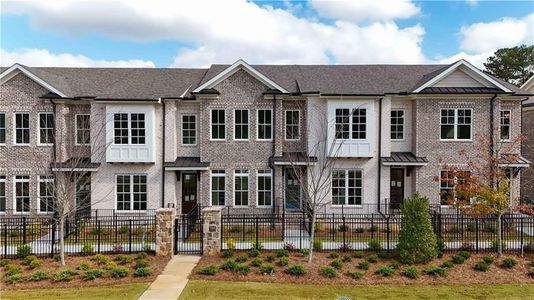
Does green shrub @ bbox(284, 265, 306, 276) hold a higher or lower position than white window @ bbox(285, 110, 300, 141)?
lower

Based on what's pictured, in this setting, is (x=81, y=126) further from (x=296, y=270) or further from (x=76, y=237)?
(x=296, y=270)

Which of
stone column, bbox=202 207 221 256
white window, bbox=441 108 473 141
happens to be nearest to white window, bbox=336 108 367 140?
white window, bbox=441 108 473 141

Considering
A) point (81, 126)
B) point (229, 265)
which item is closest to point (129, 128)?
point (81, 126)

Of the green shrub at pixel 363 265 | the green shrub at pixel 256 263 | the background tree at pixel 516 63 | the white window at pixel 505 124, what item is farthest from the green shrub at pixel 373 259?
the background tree at pixel 516 63

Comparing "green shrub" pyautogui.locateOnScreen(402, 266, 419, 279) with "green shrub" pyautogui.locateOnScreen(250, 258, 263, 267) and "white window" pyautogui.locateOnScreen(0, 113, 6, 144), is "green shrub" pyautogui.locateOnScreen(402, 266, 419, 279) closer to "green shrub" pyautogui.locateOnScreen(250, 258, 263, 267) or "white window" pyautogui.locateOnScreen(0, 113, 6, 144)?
"green shrub" pyautogui.locateOnScreen(250, 258, 263, 267)

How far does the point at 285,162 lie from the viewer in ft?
65.3

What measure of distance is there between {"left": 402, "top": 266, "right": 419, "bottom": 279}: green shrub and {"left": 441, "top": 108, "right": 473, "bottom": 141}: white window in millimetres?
10840

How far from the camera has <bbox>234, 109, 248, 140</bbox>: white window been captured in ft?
68.8

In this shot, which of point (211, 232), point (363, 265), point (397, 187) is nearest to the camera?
point (363, 265)

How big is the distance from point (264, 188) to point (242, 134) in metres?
3.32

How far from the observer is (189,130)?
21.8 meters

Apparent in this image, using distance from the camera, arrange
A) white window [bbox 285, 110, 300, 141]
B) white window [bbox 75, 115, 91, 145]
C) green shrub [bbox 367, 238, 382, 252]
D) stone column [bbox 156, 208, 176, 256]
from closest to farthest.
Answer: stone column [bbox 156, 208, 176, 256], green shrub [bbox 367, 238, 382, 252], white window [bbox 75, 115, 91, 145], white window [bbox 285, 110, 300, 141]

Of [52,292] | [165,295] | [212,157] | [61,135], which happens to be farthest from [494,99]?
[61,135]

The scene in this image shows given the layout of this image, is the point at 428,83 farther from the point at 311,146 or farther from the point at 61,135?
the point at 61,135
